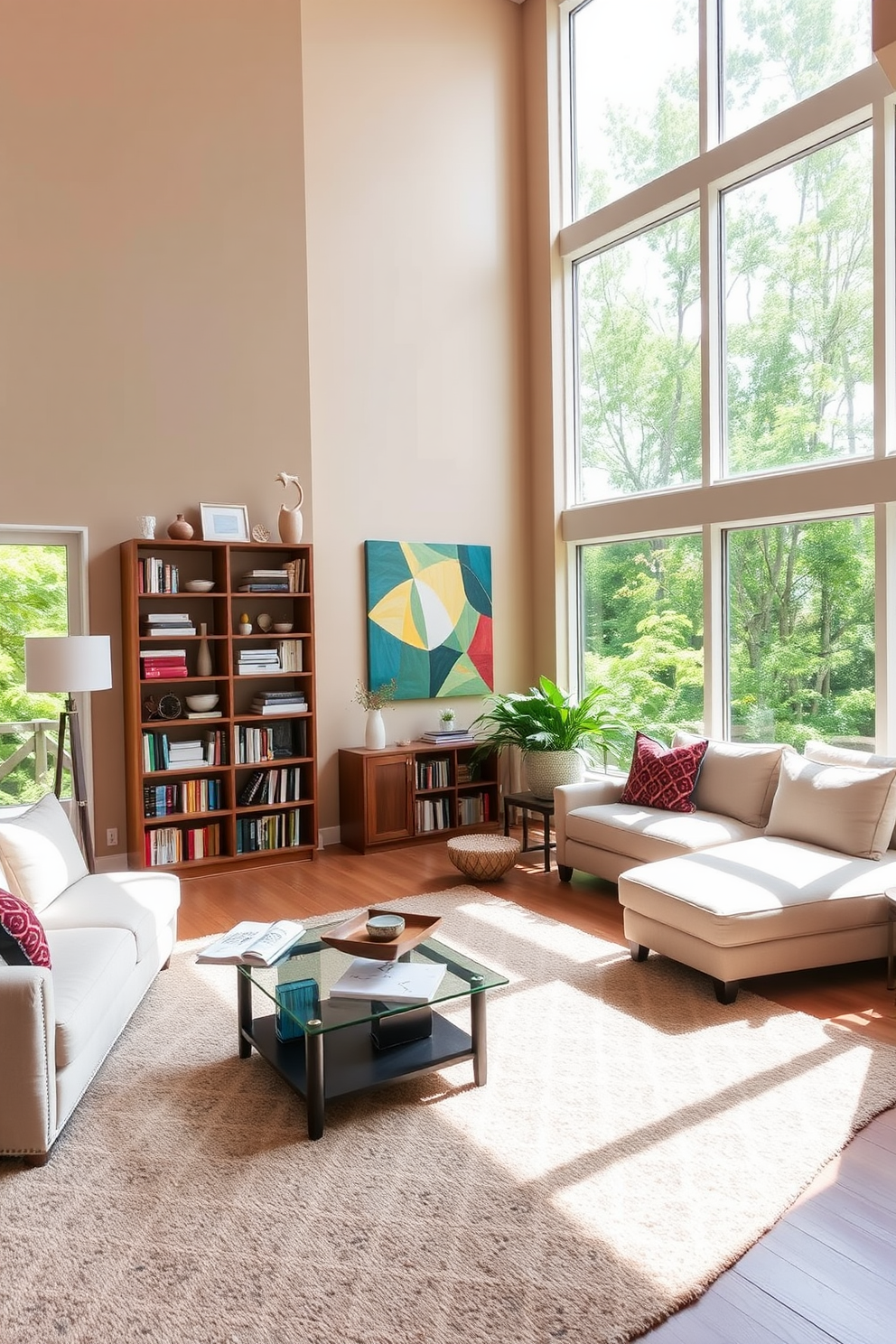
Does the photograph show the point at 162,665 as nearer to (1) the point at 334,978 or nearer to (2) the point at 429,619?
(2) the point at 429,619

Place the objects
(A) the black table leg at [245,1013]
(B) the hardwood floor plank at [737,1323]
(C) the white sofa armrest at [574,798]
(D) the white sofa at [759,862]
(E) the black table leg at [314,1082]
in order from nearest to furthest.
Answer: (B) the hardwood floor plank at [737,1323] → (E) the black table leg at [314,1082] → (A) the black table leg at [245,1013] → (D) the white sofa at [759,862] → (C) the white sofa armrest at [574,798]

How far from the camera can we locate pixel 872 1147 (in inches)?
108

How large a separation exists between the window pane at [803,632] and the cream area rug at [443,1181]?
2.14 meters

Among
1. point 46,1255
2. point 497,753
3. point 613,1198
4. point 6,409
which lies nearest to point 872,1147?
point 613,1198

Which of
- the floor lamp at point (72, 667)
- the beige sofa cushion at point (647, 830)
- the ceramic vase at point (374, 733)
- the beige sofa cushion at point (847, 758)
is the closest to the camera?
the beige sofa cushion at point (847, 758)

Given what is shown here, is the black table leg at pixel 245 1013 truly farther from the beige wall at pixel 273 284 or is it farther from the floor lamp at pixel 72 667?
the beige wall at pixel 273 284

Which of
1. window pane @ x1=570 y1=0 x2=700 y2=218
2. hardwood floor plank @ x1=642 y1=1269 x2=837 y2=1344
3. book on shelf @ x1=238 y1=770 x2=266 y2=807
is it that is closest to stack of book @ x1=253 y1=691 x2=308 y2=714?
book on shelf @ x1=238 y1=770 x2=266 y2=807

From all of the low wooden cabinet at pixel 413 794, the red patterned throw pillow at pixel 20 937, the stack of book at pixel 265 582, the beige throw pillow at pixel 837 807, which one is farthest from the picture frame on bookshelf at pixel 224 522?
the beige throw pillow at pixel 837 807

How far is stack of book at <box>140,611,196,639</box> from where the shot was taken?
5.63 meters

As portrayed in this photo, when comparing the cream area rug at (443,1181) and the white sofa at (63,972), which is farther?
the white sofa at (63,972)

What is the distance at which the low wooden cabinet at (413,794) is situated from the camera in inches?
248

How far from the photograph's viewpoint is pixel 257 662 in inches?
235

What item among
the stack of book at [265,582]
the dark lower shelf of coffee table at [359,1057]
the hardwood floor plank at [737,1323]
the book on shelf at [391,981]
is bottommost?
the hardwood floor plank at [737,1323]

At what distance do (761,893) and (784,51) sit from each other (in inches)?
189
